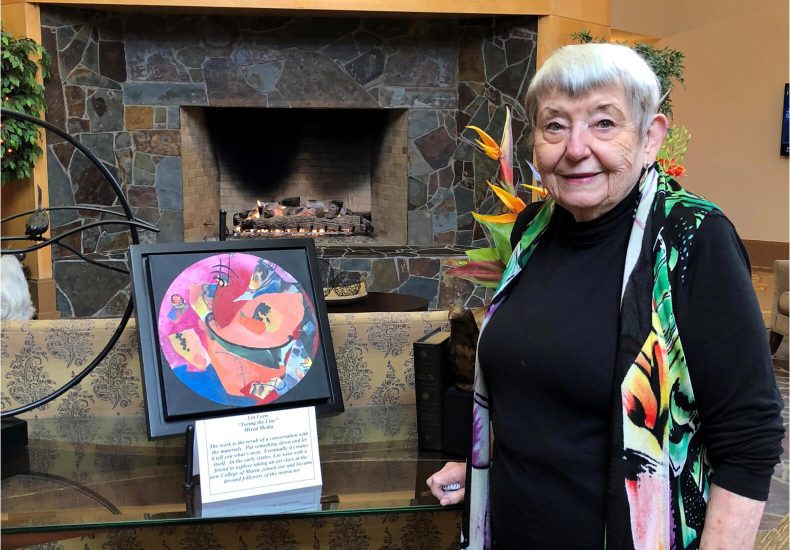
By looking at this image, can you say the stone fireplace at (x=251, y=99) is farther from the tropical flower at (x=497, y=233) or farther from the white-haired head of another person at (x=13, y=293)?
the tropical flower at (x=497, y=233)

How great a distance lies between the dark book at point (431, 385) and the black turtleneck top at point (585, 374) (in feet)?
0.74

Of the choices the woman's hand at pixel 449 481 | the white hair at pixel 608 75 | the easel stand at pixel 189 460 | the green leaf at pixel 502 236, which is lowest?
the woman's hand at pixel 449 481

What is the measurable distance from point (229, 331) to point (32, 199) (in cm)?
411

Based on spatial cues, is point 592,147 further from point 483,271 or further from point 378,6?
point 378,6

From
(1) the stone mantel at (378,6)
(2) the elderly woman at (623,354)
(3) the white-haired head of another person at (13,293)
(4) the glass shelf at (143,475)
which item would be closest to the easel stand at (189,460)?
(4) the glass shelf at (143,475)

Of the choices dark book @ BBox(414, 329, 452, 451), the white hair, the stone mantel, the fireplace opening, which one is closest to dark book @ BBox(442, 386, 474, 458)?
dark book @ BBox(414, 329, 452, 451)

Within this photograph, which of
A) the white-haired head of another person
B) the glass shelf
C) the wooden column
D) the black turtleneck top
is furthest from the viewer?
the wooden column

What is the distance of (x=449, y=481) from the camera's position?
137cm

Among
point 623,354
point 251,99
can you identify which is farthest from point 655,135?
point 251,99

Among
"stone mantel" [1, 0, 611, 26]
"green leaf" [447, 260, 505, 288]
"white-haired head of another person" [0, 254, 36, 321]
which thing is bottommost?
"white-haired head of another person" [0, 254, 36, 321]

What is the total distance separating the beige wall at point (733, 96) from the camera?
7824 millimetres

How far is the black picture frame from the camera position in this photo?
4.46ft

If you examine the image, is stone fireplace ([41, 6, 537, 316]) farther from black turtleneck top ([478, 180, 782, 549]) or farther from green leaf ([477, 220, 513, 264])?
black turtleneck top ([478, 180, 782, 549])

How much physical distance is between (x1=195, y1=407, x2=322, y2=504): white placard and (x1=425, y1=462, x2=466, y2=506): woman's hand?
19cm
